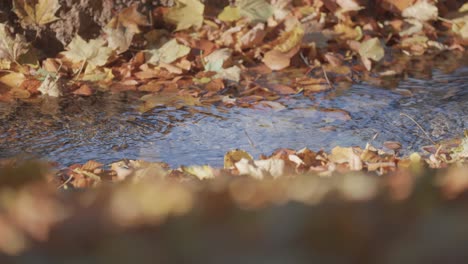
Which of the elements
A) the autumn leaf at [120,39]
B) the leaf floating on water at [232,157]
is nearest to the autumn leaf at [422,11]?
the autumn leaf at [120,39]

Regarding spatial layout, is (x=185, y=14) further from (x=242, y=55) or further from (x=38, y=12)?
(x=38, y=12)

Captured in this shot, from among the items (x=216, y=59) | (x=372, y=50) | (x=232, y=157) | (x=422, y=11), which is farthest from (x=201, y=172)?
Result: (x=422, y=11)

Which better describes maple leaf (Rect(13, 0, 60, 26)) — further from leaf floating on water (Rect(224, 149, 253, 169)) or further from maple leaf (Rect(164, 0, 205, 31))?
leaf floating on water (Rect(224, 149, 253, 169))

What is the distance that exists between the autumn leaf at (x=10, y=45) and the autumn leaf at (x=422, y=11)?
83.3 inches

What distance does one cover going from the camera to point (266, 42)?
379 cm

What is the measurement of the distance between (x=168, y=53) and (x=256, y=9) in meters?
0.60

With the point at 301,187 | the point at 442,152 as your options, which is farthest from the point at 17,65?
the point at 301,187

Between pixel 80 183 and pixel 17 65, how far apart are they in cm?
170

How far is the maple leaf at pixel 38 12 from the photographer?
3535mm

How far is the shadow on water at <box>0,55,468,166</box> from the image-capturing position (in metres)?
2.62

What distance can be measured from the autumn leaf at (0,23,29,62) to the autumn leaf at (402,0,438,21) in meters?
2.12

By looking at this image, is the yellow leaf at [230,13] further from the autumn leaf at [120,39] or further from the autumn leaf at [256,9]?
the autumn leaf at [120,39]

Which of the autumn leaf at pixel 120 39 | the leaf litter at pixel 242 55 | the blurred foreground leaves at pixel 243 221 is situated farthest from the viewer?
the autumn leaf at pixel 120 39

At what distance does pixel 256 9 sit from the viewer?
12.6ft
